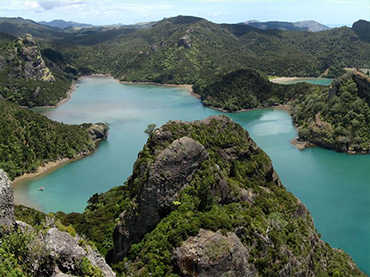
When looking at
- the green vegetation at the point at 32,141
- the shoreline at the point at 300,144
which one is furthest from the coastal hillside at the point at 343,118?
the green vegetation at the point at 32,141

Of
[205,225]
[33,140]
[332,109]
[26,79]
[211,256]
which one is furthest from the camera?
[26,79]

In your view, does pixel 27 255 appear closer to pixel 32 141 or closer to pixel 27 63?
pixel 32 141

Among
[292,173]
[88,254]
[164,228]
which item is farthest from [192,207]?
[292,173]

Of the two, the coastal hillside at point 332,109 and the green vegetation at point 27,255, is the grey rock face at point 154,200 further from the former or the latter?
the coastal hillside at point 332,109

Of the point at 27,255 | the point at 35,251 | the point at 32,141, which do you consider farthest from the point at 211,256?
the point at 32,141

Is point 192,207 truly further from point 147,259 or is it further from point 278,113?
point 278,113

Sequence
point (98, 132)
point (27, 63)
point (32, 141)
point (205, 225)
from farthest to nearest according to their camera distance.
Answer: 1. point (27, 63)
2. point (98, 132)
3. point (32, 141)
4. point (205, 225)
